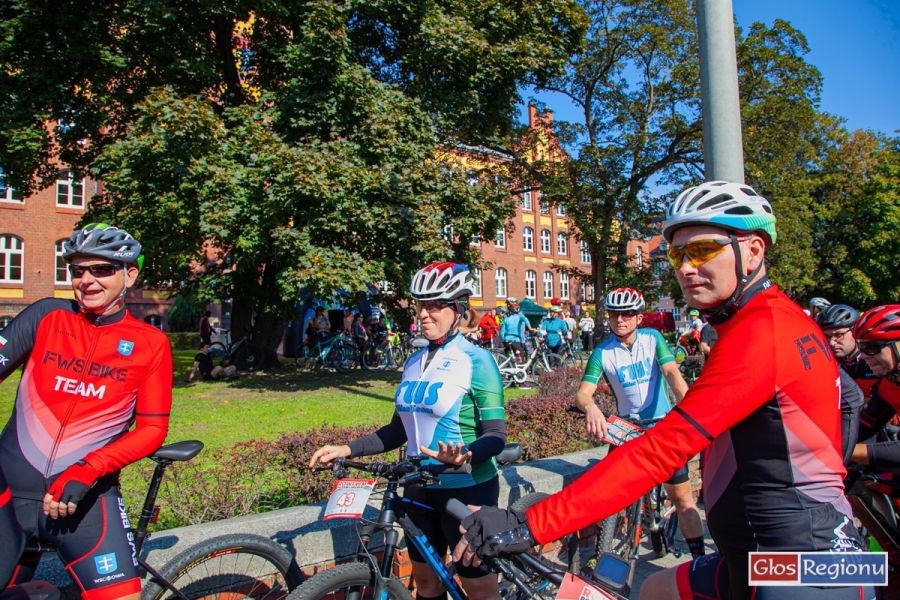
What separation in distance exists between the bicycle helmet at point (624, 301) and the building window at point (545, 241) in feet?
158

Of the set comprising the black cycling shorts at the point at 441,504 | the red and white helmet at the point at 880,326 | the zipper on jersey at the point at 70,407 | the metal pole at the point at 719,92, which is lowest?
the black cycling shorts at the point at 441,504

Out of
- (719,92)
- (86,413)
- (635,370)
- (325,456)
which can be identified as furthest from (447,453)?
(719,92)

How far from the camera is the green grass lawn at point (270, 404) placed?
8.67m

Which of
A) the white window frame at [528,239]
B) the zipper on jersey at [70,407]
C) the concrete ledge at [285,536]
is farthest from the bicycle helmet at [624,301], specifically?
the white window frame at [528,239]

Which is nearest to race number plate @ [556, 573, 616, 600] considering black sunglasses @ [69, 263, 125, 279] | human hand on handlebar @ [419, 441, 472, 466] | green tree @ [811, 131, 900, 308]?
human hand on handlebar @ [419, 441, 472, 466]

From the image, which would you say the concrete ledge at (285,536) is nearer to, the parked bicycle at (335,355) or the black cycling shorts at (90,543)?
the black cycling shorts at (90,543)

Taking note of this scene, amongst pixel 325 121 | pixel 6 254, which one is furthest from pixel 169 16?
pixel 6 254

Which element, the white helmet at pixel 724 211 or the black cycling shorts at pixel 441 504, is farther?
the black cycling shorts at pixel 441 504

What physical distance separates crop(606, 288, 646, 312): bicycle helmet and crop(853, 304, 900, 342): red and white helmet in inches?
60.0

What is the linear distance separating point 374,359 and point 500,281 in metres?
30.4

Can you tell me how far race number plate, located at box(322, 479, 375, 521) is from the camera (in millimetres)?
2584

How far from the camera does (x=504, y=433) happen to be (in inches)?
118

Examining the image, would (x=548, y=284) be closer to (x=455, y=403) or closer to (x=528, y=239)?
(x=528, y=239)

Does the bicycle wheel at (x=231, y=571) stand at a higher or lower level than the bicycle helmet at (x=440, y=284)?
lower
